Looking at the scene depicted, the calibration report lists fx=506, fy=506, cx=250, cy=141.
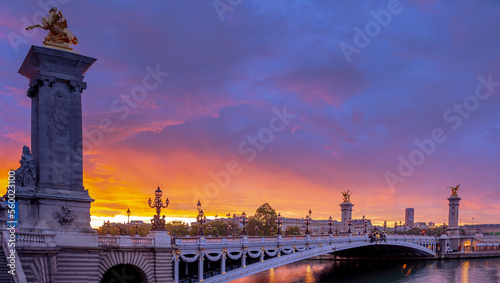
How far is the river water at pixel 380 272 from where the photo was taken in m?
60.9

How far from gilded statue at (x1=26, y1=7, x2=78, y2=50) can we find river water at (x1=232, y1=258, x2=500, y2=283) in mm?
33434

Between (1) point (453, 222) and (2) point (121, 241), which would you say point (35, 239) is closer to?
(2) point (121, 241)

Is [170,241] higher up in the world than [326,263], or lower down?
higher up

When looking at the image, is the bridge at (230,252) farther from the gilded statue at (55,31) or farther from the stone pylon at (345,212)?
the stone pylon at (345,212)

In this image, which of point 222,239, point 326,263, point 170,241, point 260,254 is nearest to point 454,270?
point 326,263

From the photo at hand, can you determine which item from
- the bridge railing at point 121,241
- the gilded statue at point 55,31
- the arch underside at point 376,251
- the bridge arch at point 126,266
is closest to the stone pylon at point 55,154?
the gilded statue at point 55,31

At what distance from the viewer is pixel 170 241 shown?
104 ft

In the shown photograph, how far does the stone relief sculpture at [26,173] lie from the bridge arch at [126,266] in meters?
5.57

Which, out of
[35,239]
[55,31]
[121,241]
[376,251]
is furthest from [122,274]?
[376,251]

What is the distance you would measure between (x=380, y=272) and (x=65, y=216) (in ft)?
177

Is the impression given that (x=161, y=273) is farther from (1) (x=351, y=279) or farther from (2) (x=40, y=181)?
(1) (x=351, y=279)

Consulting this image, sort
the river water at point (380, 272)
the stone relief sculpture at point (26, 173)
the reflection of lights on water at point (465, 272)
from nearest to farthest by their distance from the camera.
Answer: the stone relief sculpture at point (26, 173)
the river water at point (380, 272)
the reflection of lights on water at point (465, 272)

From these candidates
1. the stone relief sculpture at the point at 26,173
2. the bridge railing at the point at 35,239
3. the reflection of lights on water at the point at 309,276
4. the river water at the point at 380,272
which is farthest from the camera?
the river water at the point at 380,272

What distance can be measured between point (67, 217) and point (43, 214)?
1194 millimetres
